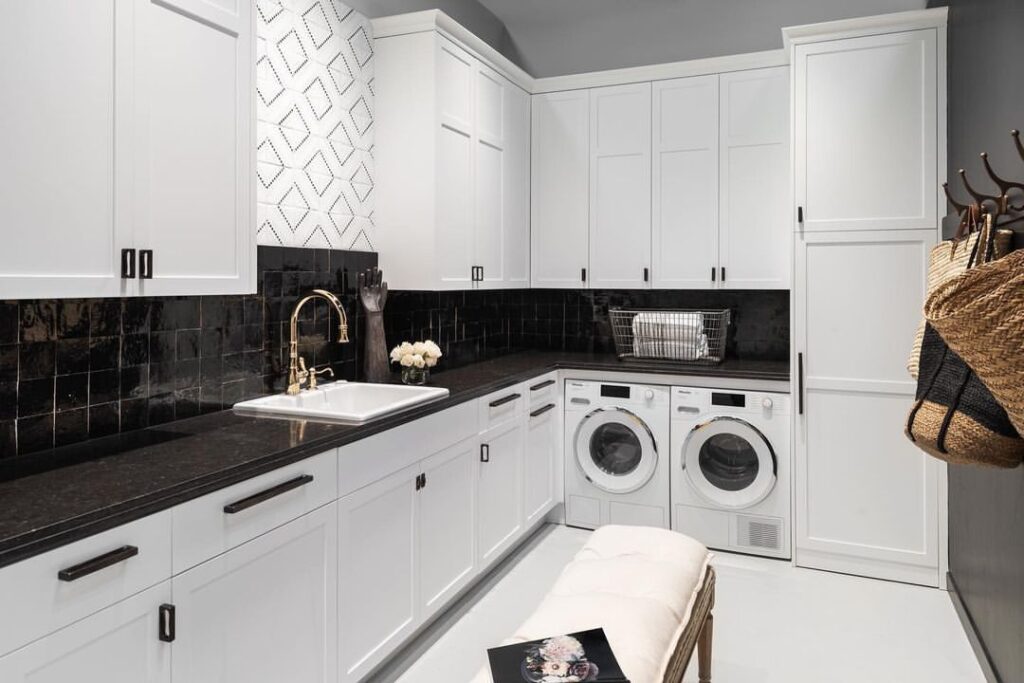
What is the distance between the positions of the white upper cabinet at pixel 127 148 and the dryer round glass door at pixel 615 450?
2216mm

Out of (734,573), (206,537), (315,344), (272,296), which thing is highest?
(272,296)

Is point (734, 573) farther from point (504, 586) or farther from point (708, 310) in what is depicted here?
point (708, 310)

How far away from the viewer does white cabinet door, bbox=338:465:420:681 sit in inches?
84.8

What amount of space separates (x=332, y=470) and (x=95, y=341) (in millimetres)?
769

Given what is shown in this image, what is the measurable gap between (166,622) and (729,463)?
9.21ft

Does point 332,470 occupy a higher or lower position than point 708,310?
lower

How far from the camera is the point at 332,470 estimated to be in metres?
2.07

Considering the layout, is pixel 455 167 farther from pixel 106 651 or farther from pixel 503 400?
pixel 106 651

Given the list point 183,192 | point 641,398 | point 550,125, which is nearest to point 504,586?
point 641,398

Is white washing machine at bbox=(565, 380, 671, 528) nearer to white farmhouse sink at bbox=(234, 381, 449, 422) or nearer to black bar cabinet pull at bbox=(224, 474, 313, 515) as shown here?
white farmhouse sink at bbox=(234, 381, 449, 422)

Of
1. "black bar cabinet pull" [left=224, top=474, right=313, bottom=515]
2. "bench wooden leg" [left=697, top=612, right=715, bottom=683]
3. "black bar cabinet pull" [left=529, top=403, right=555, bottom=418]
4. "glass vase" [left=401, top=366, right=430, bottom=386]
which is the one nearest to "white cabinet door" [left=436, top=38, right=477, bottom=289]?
"glass vase" [left=401, top=366, right=430, bottom=386]

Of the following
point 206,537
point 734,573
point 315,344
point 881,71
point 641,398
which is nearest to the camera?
point 206,537

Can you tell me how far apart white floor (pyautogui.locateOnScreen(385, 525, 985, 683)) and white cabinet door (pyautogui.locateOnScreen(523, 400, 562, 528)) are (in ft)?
0.98

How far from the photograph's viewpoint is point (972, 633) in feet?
8.89
